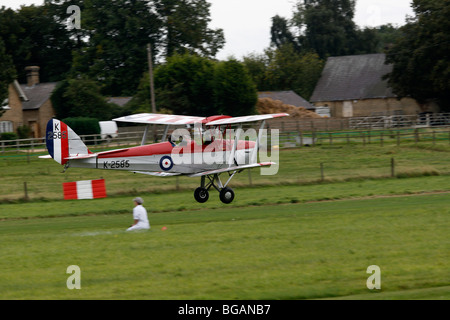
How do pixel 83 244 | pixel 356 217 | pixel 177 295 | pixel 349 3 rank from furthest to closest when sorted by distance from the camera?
1. pixel 349 3
2. pixel 356 217
3. pixel 83 244
4. pixel 177 295

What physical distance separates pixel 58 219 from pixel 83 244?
6.65 meters

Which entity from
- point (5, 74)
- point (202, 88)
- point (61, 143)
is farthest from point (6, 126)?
point (61, 143)

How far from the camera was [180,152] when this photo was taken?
→ 77.5 feet

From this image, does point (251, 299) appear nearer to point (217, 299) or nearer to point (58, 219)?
point (217, 299)

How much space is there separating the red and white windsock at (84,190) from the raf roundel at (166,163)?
18.9ft

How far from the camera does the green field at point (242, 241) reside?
11883 mm

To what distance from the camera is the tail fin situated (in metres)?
22.9

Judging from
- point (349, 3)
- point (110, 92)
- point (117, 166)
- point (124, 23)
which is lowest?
point (117, 166)

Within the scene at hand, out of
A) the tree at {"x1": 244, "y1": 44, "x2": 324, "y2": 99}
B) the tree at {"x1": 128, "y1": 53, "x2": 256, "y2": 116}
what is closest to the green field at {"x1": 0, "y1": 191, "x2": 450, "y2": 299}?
the tree at {"x1": 128, "y1": 53, "x2": 256, "y2": 116}

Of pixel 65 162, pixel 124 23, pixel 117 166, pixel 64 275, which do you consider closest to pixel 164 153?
pixel 117 166

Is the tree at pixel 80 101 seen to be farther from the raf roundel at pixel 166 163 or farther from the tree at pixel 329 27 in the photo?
the tree at pixel 329 27
